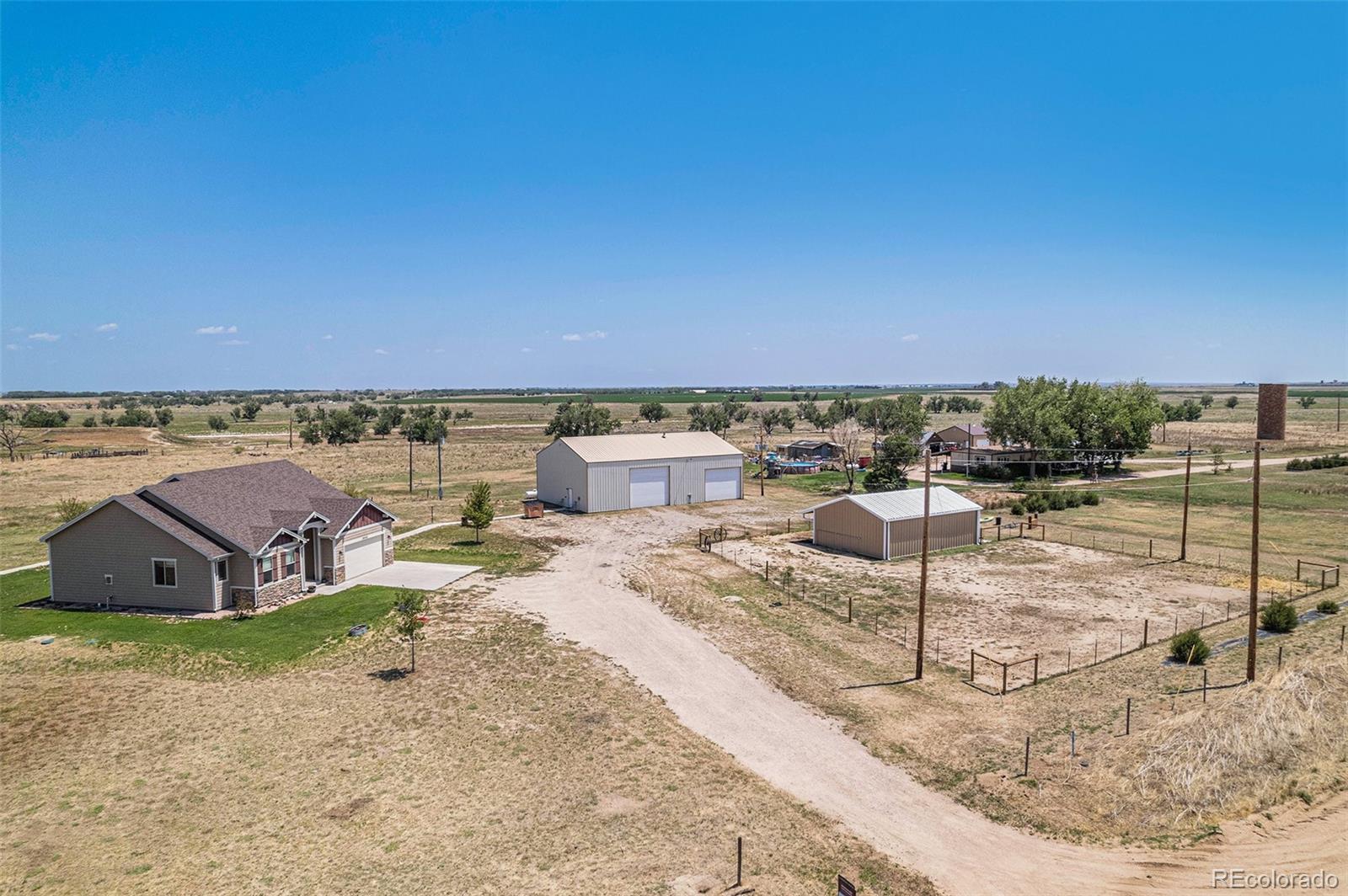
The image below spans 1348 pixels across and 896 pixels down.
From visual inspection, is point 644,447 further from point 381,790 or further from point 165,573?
point 381,790

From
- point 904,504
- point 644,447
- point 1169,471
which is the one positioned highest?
point 644,447

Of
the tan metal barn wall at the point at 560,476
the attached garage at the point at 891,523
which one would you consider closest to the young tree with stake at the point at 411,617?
the tan metal barn wall at the point at 560,476

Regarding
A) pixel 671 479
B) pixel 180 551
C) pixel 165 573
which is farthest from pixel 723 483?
pixel 165 573

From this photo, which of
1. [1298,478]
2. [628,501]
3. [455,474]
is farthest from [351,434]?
[1298,478]

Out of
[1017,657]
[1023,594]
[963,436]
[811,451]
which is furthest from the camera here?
[963,436]

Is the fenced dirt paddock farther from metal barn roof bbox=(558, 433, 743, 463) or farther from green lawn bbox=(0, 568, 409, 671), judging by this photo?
green lawn bbox=(0, 568, 409, 671)

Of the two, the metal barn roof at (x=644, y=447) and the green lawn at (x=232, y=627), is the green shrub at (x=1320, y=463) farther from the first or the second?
the green lawn at (x=232, y=627)

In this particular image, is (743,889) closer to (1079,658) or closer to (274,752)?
(274,752)
